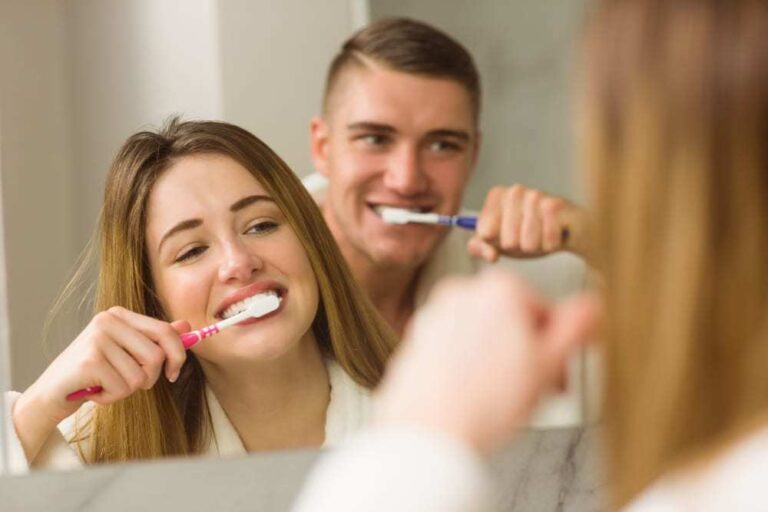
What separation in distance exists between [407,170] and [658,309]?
0.48m

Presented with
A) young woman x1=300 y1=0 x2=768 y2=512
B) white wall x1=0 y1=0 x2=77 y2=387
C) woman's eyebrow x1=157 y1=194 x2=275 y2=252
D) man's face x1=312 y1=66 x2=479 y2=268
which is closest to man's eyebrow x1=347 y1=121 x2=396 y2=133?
man's face x1=312 y1=66 x2=479 y2=268

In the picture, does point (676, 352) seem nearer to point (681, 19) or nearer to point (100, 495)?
point (681, 19)

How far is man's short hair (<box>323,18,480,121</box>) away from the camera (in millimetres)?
856

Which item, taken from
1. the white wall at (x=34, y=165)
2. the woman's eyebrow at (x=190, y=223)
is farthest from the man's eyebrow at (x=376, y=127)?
the white wall at (x=34, y=165)

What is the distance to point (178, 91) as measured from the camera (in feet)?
2.80

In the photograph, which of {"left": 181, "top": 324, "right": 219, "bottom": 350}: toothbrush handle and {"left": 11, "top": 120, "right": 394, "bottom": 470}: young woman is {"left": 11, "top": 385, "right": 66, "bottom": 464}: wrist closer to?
{"left": 11, "top": 120, "right": 394, "bottom": 470}: young woman

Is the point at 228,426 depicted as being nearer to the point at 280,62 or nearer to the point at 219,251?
the point at 219,251

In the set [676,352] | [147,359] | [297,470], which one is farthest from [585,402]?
[676,352]

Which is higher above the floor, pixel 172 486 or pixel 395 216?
pixel 395 216

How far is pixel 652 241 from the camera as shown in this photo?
40 cm

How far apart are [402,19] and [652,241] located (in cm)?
50

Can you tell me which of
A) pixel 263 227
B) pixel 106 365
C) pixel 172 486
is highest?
pixel 263 227

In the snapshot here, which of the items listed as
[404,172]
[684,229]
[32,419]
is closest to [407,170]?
[404,172]

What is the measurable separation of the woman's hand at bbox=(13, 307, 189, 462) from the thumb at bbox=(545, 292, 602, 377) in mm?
503
